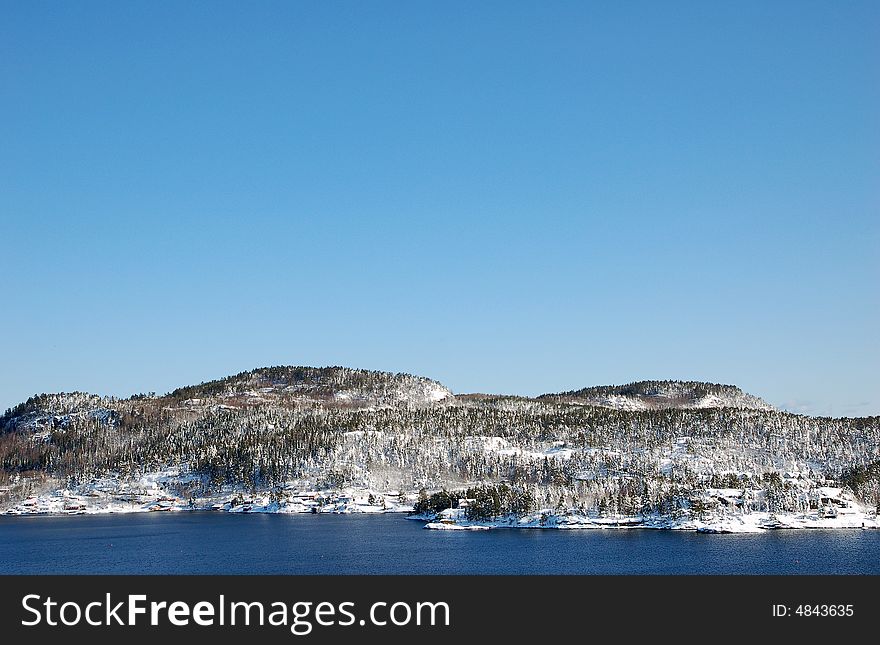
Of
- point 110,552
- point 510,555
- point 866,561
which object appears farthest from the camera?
point 110,552

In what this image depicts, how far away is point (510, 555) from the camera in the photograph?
17675 centimetres

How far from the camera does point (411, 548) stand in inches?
7579
